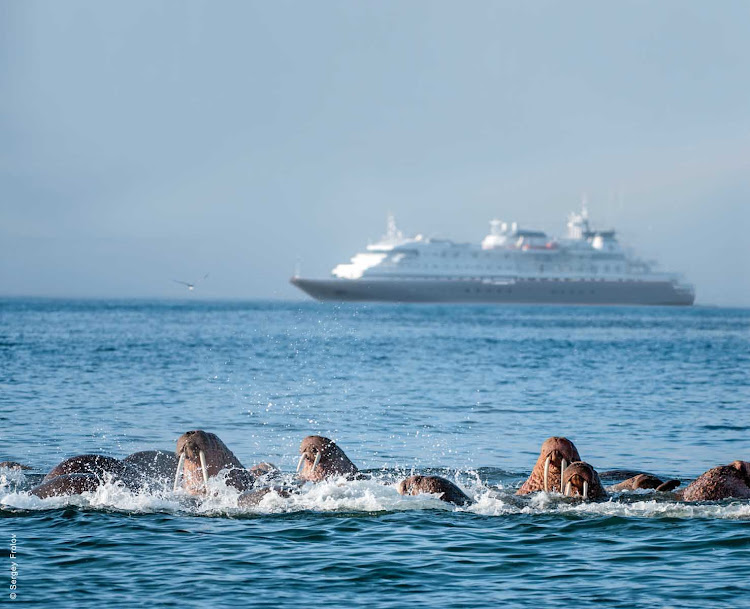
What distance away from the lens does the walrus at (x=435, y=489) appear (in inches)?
559

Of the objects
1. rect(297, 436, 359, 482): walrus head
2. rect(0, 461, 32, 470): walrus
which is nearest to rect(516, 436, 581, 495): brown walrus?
rect(297, 436, 359, 482): walrus head

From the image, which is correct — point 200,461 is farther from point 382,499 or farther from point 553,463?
point 553,463

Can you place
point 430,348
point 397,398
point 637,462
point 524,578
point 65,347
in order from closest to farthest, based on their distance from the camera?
point 524,578, point 637,462, point 397,398, point 65,347, point 430,348

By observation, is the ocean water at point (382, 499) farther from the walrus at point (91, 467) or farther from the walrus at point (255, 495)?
the walrus at point (91, 467)

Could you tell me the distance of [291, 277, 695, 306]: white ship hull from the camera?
537ft

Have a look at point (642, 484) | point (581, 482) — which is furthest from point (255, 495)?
point (642, 484)

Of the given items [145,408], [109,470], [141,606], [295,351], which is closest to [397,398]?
[145,408]

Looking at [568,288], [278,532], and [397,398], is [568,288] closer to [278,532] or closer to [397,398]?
[397,398]

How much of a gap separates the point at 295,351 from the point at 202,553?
47.4m

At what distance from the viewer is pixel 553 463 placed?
14.7 m

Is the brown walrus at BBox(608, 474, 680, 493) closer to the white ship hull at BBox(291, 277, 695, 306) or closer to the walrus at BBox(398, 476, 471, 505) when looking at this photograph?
the walrus at BBox(398, 476, 471, 505)

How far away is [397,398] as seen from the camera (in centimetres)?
3177

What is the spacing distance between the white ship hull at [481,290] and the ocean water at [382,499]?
383ft

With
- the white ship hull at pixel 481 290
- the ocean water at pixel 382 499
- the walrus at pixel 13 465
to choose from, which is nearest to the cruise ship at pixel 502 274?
the white ship hull at pixel 481 290
